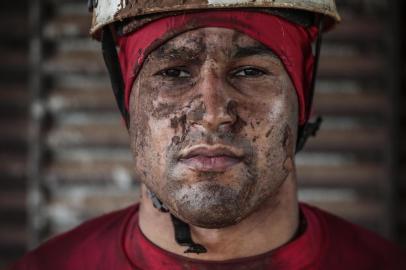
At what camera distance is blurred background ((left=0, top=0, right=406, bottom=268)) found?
4.89 meters

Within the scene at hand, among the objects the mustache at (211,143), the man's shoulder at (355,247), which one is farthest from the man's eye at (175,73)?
the man's shoulder at (355,247)

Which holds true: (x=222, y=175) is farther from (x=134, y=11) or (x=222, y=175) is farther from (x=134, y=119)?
(x=134, y=11)

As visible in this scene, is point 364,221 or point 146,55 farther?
point 364,221

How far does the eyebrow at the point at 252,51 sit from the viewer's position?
8.16ft

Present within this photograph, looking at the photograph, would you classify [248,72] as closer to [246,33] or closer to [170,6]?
[246,33]

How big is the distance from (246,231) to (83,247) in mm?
748

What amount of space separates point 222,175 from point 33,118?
9.53 feet

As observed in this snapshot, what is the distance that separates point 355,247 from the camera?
115 inches

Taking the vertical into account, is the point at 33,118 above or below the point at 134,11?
below

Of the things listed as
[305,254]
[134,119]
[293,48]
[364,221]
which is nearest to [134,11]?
[134,119]

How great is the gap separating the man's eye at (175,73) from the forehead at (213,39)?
0.09 m

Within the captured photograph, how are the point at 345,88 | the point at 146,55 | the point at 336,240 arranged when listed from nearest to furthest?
the point at 146,55
the point at 336,240
the point at 345,88

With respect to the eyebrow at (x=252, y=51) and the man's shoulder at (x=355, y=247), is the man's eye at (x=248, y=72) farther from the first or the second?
the man's shoulder at (x=355, y=247)

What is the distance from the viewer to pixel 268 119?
2508 mm
